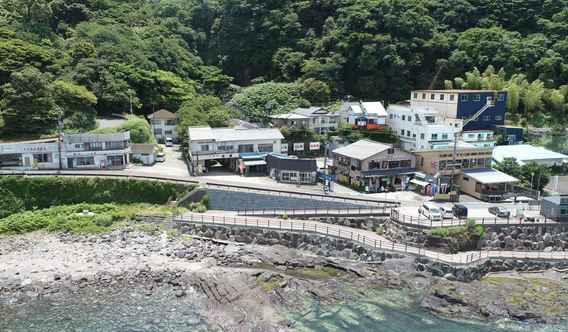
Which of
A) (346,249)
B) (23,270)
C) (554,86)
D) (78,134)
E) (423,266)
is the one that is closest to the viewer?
(23,270)

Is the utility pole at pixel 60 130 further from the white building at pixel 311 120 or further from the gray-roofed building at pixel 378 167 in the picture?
the gray-roofed building at pixel 378 167

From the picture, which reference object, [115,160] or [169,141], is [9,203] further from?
[169,141]

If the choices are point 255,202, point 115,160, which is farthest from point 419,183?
point 115,160

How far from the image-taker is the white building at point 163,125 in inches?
1857

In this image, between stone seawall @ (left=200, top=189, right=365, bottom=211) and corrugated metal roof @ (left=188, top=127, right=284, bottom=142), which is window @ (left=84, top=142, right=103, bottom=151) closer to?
corrugated metal roof @ (left=188, top=127, right=284, bottom=142)

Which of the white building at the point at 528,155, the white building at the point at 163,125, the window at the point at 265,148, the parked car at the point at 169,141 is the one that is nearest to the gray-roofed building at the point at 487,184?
the white building at the point at 528,155

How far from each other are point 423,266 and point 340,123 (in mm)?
21645

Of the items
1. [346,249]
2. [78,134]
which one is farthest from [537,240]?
[78,134]

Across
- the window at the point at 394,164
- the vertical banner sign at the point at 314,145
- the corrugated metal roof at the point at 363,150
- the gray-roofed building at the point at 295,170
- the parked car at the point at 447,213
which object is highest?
the corrugated metal roof at the point at 363,150

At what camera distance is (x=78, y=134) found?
3559cm

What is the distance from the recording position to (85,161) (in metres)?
35.9

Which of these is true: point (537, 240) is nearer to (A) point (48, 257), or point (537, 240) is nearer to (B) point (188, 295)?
(B) point (188, 295)

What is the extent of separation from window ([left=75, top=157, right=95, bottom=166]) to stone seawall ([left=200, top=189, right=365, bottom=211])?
34.0 feet

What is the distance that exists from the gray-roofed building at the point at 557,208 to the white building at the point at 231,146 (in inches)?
800
